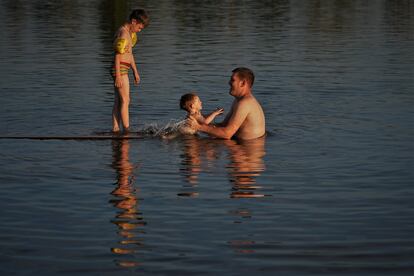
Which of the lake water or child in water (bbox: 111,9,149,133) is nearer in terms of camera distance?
the lake water

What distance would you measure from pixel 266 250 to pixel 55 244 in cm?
190

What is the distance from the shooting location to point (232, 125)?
14.2 m

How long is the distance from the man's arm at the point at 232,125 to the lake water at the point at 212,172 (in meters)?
0.24

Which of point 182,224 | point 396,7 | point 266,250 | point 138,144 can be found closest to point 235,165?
point 138,144

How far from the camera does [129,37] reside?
49.3ft

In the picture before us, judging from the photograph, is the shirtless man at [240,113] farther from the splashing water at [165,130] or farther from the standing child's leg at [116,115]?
the standing child's leg at [116,115]

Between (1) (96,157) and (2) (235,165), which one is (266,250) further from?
(1) (96,157)

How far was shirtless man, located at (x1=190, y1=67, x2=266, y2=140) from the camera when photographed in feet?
46.1

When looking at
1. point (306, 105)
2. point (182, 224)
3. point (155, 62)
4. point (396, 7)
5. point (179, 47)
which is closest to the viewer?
point (182, 224)

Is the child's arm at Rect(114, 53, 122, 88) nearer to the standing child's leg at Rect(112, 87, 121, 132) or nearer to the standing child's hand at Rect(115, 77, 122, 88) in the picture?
the standing child's hand at Rect(115, 77, 122, 88)

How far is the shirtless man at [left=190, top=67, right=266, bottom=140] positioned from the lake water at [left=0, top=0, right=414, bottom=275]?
0.94ft

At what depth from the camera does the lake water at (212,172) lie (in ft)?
27.8

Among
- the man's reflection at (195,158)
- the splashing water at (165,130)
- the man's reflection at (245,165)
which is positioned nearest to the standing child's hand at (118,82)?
the splashing water at (165,130)

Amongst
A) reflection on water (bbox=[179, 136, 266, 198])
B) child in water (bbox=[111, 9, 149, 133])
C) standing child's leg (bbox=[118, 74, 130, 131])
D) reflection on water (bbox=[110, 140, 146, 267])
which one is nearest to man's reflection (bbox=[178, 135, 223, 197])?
reflection on water (bbox=[179, 136, 266, 198])
